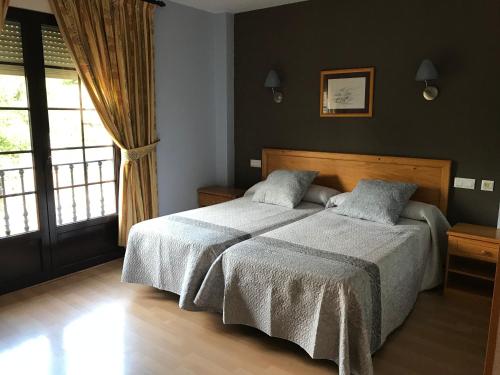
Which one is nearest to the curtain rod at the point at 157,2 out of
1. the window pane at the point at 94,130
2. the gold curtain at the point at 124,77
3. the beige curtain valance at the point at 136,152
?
the gold curtain at the point at 124,77

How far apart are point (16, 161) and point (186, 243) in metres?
1.53

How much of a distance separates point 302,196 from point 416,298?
1330mm

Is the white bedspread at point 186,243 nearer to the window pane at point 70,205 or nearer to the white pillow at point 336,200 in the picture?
the white pillow at point 336,200

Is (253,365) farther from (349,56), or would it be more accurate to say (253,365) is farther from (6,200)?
(349,56)

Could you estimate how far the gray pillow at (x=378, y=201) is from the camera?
125 inches

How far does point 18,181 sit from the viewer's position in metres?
3.17

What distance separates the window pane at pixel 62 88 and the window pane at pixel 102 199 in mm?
766

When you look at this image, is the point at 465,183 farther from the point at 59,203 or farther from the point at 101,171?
the point at 59,203

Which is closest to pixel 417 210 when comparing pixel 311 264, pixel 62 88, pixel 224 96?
pixel 311 264

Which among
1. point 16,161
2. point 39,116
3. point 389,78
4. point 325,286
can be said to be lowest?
point 325,286

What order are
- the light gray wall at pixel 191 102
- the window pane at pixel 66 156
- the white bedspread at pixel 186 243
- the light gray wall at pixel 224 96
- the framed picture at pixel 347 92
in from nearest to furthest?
the white bedspread at pixel 186 243
the window pane at pixel 66 156
the framed picture at pixel 347 92
the light gray wall at pixel 191 102
the light gray wall at pixel 224 96

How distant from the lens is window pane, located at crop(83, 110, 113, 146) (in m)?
3.55

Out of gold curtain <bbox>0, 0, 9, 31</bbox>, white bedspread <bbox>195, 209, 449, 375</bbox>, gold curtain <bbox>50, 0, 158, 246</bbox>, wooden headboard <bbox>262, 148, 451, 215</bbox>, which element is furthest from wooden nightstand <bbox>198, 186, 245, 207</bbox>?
gold curtain <bbox>0, 0, 9, 31</bbox>

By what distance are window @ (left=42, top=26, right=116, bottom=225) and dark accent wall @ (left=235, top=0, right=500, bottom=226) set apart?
5.33 ft
